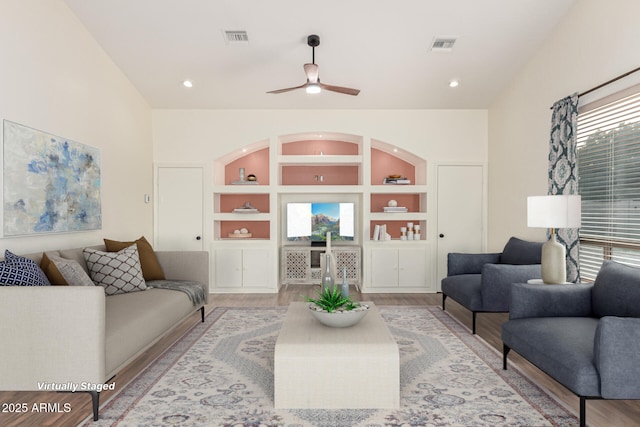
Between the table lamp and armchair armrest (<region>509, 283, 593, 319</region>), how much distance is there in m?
0.42

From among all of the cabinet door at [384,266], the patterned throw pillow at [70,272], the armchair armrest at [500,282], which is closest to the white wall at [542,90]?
the armchair armrest at [500,282]

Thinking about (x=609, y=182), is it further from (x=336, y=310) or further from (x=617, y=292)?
(x=336, y=310)

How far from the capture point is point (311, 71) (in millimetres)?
3590

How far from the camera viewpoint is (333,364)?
223cm

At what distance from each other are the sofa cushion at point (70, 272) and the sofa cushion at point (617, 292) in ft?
11.9

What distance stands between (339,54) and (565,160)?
8.39ft

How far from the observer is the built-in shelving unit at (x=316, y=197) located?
219 inches

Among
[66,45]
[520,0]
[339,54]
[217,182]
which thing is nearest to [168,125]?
[217,182]

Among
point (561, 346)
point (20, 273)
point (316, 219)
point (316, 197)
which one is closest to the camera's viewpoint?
point (561, 346)

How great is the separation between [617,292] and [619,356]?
77 centimetres

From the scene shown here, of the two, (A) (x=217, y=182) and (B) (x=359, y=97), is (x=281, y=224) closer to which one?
(A) (x=217, y=182)

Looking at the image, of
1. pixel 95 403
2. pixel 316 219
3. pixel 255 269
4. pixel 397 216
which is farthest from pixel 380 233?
pixel 95 403

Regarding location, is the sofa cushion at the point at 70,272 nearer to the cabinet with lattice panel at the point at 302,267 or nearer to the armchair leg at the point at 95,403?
the armchair leg at the point at 95,403

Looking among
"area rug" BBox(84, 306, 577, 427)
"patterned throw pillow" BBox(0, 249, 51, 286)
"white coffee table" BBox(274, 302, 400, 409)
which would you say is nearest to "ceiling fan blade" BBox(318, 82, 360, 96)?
"area rug" BBox(84, 306, 577, 427)
